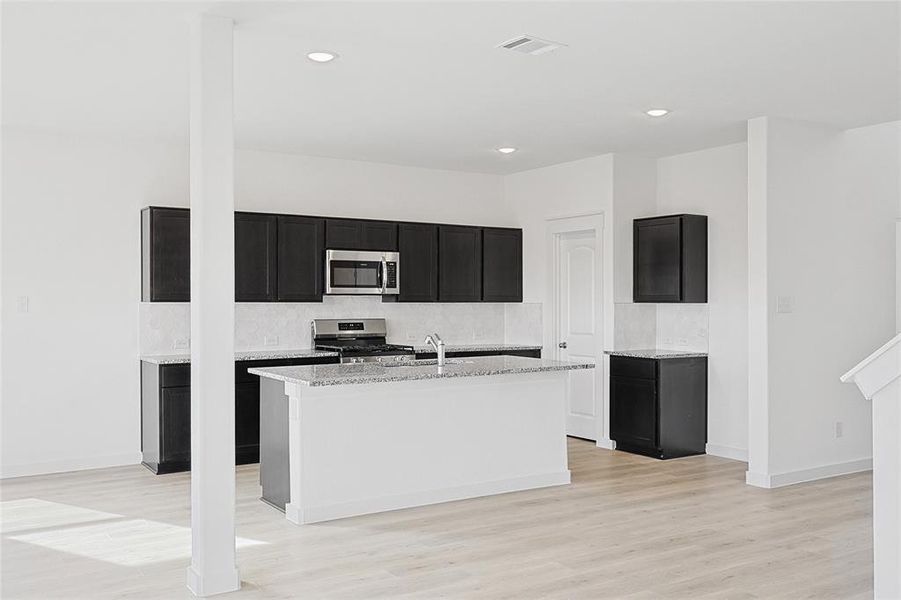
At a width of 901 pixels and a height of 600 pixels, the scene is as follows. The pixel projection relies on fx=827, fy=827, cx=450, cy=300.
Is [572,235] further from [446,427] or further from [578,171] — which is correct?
[446,427]

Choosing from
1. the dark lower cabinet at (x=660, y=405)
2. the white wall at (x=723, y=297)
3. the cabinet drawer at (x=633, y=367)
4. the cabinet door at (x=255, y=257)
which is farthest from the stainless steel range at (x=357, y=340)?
the white wall at (x=723, y=297)

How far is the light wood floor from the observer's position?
402cm

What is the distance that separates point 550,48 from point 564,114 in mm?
1684

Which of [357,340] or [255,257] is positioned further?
[357,340]

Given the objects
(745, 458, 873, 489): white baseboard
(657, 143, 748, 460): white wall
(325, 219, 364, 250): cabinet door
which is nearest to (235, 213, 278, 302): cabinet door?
(325, 219, 364, 250): cabinet door

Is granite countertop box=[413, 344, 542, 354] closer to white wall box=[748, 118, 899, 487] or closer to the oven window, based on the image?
the oven window

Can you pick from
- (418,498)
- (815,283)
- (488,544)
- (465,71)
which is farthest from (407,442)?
(815,283)

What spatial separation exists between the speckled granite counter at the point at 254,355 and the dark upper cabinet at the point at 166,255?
48 centimetres

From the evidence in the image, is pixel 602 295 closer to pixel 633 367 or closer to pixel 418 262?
pixel 633 367

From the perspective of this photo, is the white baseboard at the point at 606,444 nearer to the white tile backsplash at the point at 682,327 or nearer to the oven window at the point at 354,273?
the white tile backsplash at the point at 682,327

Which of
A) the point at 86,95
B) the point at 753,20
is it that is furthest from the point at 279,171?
the point at 753,20

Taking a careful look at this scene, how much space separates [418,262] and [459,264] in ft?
→ 1.64

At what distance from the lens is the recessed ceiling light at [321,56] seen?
181 inches

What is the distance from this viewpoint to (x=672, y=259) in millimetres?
7469
